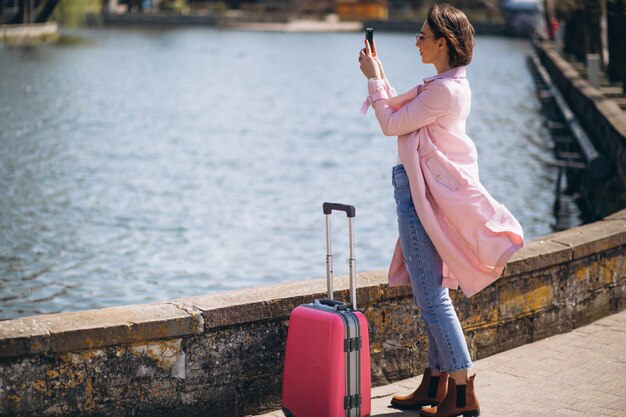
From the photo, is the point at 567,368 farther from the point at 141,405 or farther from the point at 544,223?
the point at 544,223

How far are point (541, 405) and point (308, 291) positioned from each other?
1.17 metres

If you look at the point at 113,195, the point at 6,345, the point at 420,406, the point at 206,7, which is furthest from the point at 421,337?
the point at 206,7

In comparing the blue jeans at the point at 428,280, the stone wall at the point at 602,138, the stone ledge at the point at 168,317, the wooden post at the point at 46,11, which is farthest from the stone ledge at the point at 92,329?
the wooden post at the point at 46,11

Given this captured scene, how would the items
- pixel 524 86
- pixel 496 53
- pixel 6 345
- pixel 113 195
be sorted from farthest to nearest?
pixel 496 53 < pixel 524 86 < pixel 113 195 < pixel 6 345

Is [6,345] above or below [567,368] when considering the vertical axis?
above

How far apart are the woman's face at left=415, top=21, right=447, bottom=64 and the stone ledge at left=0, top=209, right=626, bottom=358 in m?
1.22

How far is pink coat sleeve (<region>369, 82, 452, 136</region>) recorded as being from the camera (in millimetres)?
4980

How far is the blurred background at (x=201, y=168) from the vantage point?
557 inches

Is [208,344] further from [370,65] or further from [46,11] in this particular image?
[46,11]

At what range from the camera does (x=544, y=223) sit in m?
17.0

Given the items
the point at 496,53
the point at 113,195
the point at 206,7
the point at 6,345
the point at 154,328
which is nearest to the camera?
the point at 6,345

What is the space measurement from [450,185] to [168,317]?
129 cm

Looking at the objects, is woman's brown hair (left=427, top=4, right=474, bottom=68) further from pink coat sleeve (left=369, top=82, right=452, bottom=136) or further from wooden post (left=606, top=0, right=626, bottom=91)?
wooden post (left=606, top=0, right=626, bottom=91)

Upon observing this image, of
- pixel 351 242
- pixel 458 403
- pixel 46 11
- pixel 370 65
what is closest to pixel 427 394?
pixel 458 403
